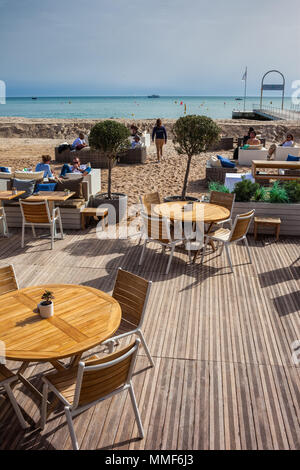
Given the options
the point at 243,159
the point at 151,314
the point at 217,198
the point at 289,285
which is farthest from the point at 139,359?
the point at 243,159

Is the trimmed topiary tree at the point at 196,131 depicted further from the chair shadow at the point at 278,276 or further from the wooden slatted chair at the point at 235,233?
the chair shadow at the point at 278,276

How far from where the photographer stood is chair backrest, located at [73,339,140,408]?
7.70ft

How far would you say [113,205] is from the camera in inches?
307

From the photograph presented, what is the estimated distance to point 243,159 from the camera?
1368cm

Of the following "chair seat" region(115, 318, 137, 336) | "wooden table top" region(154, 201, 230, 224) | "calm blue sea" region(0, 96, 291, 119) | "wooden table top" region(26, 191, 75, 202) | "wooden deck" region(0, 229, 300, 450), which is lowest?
"wooden deck" region(0, 229, 300, 450)

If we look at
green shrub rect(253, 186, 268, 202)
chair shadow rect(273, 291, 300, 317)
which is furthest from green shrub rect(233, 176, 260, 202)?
chair shadow rect(273, 291, 300, 317)

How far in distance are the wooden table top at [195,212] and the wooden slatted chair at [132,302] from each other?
217 centimetres

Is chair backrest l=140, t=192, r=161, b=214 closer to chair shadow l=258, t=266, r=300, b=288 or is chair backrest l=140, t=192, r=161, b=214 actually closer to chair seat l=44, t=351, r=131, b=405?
chair shadow l=258, t=266, r=300, b=288

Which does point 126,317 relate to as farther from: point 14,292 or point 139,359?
point 14,292

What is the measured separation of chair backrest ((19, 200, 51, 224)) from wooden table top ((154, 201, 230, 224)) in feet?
5.93

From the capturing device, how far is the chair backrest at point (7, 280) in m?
3.60

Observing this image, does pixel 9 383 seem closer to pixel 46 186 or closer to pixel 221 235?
pixel 221 235

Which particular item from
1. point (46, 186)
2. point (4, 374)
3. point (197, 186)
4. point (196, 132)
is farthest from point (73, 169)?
point (4, 374)

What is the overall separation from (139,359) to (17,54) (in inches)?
309
